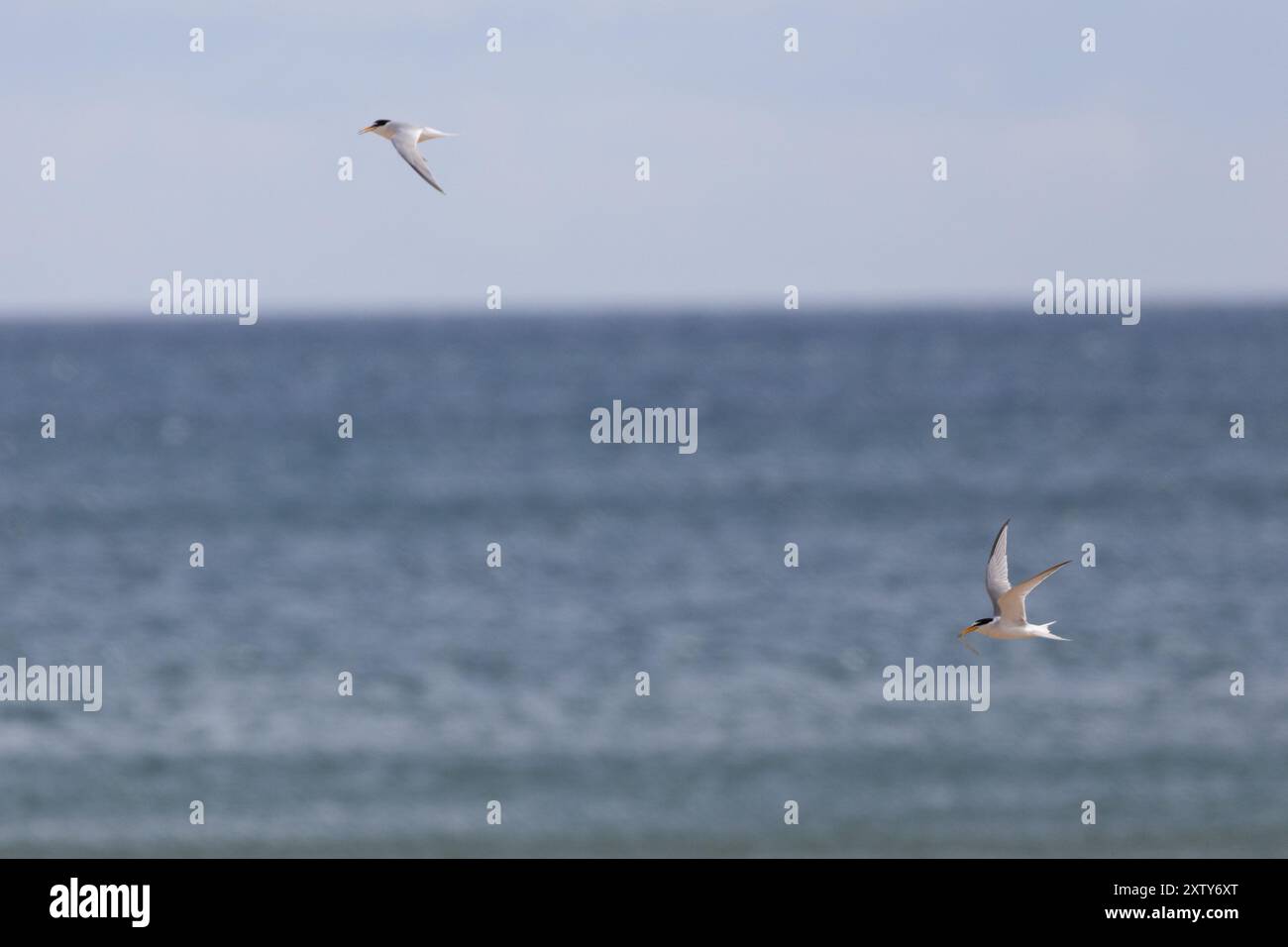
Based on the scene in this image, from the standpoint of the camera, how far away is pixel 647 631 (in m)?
36.5

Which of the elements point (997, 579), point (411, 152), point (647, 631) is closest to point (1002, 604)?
point (997, 579)

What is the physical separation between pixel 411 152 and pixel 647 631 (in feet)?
83.2

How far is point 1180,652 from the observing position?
32.2 metres

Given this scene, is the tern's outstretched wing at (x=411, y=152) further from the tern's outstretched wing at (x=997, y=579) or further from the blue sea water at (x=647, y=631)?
the blue sea water at (x=647, y=631)

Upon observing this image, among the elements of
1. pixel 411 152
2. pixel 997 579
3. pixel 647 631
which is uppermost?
pixel 411 152

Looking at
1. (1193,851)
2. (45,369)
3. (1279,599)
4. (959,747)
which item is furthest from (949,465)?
(45,369)

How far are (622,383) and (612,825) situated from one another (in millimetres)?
82337

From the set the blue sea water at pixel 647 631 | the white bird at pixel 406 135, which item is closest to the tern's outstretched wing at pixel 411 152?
the white bird at pixel 406 135

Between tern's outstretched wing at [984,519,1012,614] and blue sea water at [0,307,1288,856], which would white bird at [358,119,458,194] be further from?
blue sea water at [0,307,1288,856]

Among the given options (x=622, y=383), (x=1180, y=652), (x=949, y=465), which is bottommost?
(x=1180, y=652)

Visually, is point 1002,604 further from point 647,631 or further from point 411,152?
point 647,631

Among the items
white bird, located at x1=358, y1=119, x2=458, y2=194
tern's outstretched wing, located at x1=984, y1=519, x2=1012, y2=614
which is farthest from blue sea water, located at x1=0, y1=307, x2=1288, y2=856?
white bird, located at x1=358, y1=119, x2=458, y2=194

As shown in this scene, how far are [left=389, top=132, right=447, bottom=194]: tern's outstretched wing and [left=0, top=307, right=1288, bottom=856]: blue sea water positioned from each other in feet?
45.5

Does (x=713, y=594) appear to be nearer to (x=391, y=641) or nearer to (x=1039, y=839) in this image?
(x=391, y=641)
